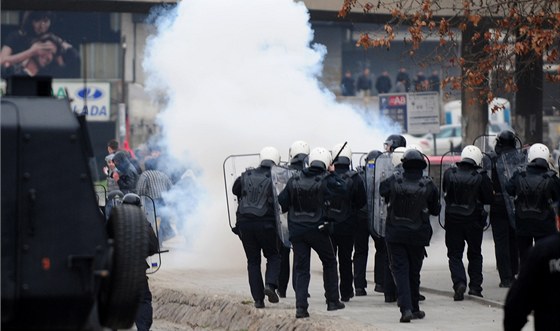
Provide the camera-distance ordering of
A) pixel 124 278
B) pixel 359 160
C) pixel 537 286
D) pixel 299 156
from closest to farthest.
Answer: pixel 537 286 < pixel 124 278 < pixel 299 156 < pixel 359 160

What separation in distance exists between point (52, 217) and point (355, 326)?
6297 millimetres

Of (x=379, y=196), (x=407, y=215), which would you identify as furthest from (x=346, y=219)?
(x=407, y=215)

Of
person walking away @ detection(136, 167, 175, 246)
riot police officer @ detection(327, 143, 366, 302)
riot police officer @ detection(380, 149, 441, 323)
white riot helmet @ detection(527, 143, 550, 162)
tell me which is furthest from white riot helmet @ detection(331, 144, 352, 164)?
person walking away @ detection(136, 167, 175, 246)

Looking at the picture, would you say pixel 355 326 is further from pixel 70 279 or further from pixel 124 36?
pixel 124 36

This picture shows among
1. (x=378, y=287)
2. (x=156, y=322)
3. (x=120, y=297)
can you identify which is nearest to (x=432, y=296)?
(x=378, y=287)

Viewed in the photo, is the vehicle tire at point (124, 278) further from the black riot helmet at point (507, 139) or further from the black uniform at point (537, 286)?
the black riot helmet at point (507, 139)

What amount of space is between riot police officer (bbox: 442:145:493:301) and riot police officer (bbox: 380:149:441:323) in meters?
1.35

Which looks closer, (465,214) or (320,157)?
(320,157)

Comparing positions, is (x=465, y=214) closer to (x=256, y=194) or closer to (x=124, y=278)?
(x=256, y=194)

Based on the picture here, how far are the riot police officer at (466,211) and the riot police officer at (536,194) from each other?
0.38 metres

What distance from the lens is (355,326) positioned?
12.7 m

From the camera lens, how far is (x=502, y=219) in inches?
625

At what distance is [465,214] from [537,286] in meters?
8.29

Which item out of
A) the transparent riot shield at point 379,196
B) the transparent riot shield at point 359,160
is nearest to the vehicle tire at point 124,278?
the transparent riot shield at point 379,196
